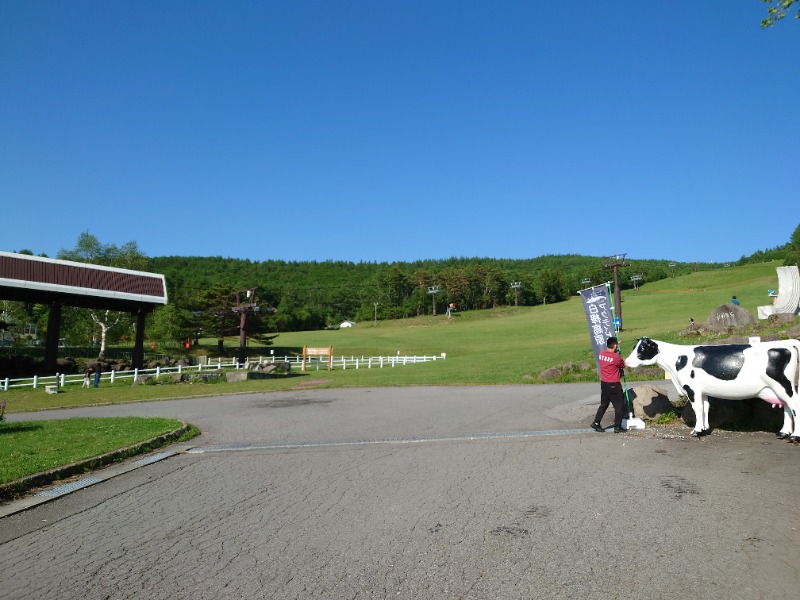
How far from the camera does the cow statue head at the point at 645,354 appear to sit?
1012 centimetres

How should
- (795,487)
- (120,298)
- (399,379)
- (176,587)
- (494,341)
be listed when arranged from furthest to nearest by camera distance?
(494,341), (120,298), (399,379), (795,487), (176,587)

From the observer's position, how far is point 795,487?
20.2 ft

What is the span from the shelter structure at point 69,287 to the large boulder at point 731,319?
33.5m

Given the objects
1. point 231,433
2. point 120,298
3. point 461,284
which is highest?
point 461,284

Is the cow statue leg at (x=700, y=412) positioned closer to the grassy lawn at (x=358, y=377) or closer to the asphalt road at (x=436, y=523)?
the asphalt road at (x=436, y=523)

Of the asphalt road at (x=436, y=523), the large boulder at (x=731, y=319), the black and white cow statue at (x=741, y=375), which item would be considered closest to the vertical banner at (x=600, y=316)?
the black and white cow statue at (x=741, y=375)

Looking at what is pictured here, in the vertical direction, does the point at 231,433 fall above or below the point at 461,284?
below

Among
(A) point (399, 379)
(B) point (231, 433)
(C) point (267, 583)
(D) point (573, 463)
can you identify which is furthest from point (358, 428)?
(A) point (399, 379)

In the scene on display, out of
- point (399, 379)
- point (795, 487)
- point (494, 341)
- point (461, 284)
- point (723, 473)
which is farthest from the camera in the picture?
point (461, 284)

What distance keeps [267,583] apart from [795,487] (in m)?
5.80

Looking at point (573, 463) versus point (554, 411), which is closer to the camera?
point (573, 463)

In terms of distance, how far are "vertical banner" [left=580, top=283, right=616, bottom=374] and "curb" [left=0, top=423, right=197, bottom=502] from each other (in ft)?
29.6

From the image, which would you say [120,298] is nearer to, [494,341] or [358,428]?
[358,428]

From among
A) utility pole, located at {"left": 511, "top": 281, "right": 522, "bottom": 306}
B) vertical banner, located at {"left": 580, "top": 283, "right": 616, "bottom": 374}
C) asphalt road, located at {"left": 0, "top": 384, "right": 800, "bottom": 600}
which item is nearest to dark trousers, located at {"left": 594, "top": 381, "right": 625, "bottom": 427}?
asphalt road, located at {"left": 0, "top": 384, "right": 800, "bottom": 600}
